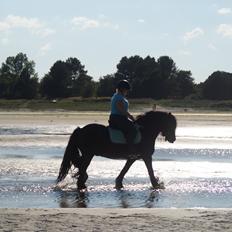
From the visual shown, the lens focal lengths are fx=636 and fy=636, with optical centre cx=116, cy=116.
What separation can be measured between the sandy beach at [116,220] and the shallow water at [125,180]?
1067mm

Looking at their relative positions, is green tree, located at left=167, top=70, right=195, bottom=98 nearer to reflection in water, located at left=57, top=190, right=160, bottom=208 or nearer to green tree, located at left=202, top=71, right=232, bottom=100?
green tree, located at left=202, top=71, right=232, bottom=100

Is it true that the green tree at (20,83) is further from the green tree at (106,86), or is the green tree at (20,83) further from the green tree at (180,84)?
the green tree at (180,84)

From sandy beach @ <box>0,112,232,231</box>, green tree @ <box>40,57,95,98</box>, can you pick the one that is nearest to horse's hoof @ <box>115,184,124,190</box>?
sandy beach @ <box>0,112,232,231</box>

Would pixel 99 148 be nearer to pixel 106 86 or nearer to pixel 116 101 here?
pixel 116 101

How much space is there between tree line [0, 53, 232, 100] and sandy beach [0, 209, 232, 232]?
82364mm

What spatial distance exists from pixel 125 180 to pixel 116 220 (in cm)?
A: 531

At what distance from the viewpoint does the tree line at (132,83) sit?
313ft

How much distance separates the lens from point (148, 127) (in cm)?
1361

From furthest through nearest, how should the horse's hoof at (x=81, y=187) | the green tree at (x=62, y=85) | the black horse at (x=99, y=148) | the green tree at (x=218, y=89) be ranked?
the green tree at (x=62, y=85) < the green tree at (x=218, y=89) < the black horse at (x=99, y=148) < the horse's hoof at (x=81, y=187)

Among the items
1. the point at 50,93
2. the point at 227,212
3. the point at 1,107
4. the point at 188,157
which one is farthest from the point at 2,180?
the point at 50,93

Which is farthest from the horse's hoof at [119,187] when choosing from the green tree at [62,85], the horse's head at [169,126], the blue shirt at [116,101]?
the green tree at [62,85]

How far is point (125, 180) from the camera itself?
46.5 feet

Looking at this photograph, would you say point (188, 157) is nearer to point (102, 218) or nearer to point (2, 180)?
point (2, 180)

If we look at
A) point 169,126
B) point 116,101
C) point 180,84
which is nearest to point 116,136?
point 116,101
